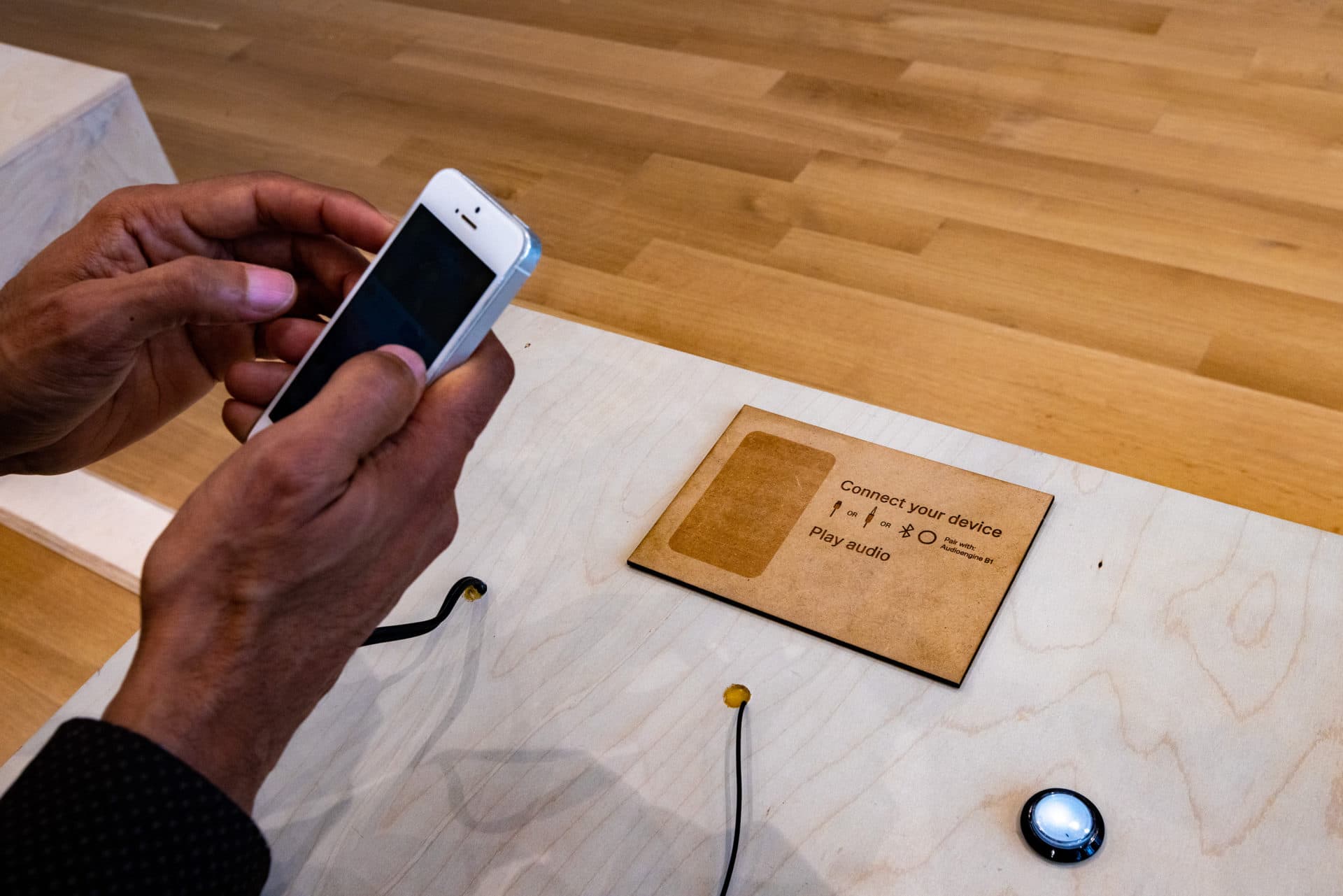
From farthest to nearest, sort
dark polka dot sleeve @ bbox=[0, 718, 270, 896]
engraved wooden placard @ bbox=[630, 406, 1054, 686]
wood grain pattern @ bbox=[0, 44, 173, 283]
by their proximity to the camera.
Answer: wood grain pattern @ bbox=[0, 44, 173, 283] → engraved wooden placard @ bbox=[630, 406, 1054, 686] → dark polka dot sleeve @ bbox=[0, 718, 270, 896]

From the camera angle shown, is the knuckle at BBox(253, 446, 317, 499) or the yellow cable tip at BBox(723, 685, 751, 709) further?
the yellow cable tip at BBox(723, 685, 751, 709)

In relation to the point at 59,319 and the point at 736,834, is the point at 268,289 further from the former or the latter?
the point at 736,834

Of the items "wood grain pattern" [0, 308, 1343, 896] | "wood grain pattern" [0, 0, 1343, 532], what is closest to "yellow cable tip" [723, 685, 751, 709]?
"wood grain pattern" [0, 308, 1343, 896]

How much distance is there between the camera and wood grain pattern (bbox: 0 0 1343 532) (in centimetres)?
141

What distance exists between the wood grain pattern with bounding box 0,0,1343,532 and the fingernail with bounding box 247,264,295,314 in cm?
87

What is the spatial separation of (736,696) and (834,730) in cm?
6

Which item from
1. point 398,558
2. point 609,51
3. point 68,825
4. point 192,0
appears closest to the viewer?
point 68,825

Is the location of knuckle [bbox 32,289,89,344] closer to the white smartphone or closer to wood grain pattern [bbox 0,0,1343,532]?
the white smartphone

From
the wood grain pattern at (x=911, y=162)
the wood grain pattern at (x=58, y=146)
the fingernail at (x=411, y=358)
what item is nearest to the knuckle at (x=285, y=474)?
the fingernail at (x=411, y=358)

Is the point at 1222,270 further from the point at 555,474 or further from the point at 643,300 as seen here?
the point at 555,474

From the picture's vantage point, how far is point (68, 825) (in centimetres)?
48

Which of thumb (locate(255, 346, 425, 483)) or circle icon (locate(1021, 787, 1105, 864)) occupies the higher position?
thumb (locate(255, 346, 425, 483))

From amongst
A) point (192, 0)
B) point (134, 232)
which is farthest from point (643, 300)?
point (192, 0)

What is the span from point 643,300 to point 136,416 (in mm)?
881
